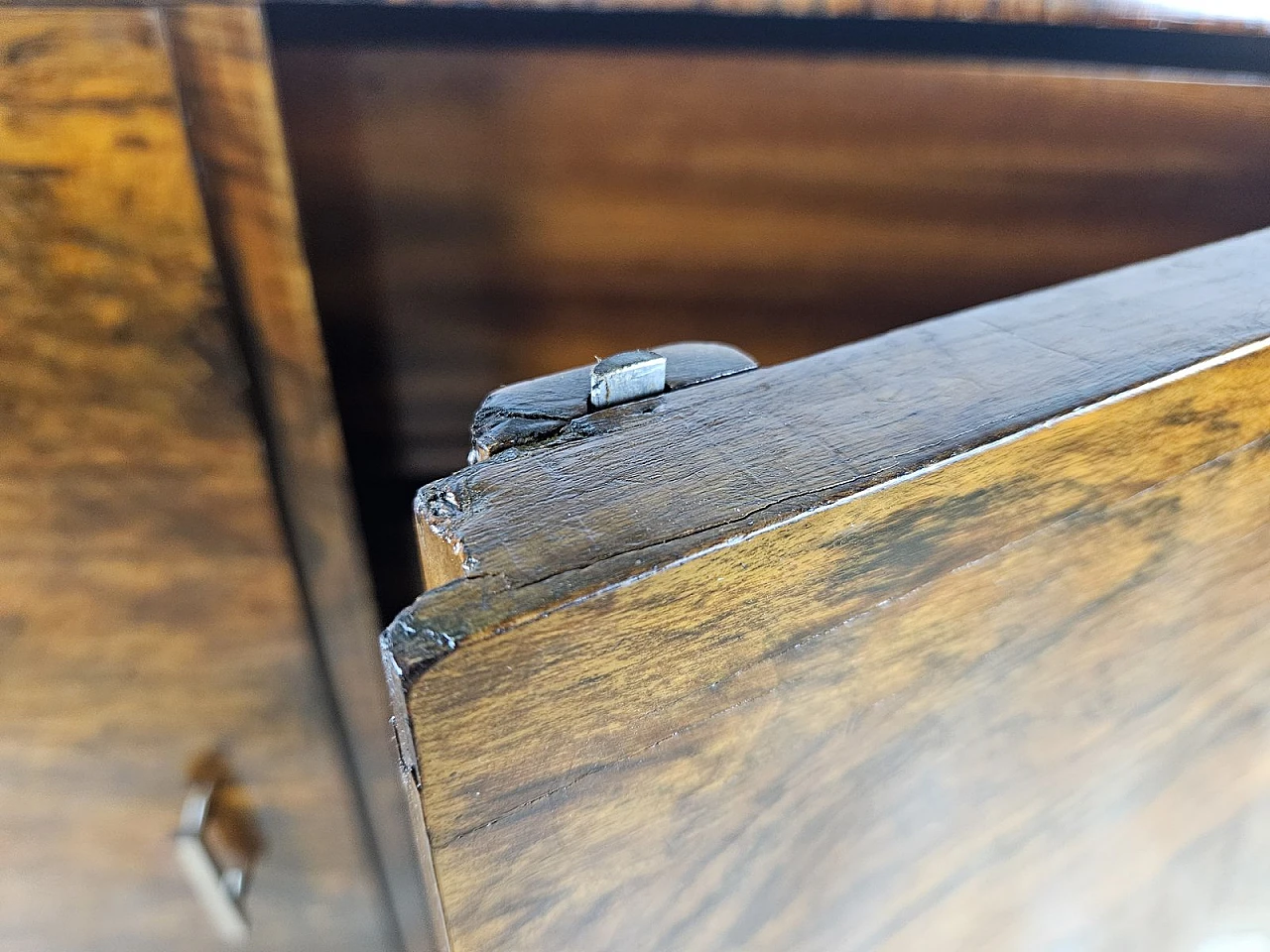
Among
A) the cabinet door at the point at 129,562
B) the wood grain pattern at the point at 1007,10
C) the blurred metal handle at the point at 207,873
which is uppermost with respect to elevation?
the wood grain pattern at the point at 1007,10

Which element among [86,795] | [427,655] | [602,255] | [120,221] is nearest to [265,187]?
[120,221]

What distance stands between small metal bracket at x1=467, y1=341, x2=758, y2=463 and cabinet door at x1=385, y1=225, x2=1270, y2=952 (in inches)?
0.4

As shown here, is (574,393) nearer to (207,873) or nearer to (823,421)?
(823,421)

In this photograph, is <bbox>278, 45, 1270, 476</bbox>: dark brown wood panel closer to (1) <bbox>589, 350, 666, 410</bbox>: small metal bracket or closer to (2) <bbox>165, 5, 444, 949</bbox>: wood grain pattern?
(2) <bbox>165, 5, 444, 949</bbox>: wood grain pattern

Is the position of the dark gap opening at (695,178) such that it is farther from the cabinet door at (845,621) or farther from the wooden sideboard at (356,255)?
the cabinet door at (845,621)

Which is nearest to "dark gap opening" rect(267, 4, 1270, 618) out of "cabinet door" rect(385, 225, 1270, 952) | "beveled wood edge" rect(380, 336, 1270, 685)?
"cabinet door" rect(385, 225, 1270, 952)

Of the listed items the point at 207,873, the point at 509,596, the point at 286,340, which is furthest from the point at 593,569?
the point at 207,873

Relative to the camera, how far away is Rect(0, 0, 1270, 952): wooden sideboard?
15.5 inches

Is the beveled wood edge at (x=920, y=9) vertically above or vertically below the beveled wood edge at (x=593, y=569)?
above

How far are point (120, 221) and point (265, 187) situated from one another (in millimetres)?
66

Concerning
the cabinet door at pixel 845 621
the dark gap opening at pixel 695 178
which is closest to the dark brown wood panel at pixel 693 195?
the dark gap opening at pixel 695 178

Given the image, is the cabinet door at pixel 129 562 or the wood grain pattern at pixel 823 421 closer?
the wood grain pattern at pixel 823 421

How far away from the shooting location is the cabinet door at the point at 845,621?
0.21 meters

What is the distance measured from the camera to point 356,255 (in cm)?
48
